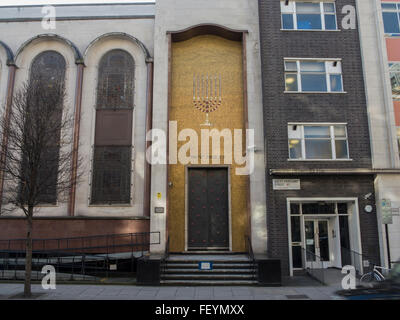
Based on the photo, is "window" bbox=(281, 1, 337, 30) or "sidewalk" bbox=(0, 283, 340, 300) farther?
"window" bbox=(281, 1, 337, 30)

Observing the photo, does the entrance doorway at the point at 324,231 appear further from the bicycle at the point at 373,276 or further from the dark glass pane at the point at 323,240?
the bicycle at the point at 373,276

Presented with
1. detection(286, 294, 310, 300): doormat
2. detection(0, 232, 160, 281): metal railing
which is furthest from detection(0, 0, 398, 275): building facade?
detection(286, 294, 310, 300): doormat

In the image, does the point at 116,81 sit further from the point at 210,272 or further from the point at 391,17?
the point at 391,17

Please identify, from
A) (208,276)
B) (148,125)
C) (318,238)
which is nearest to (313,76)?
(318,238)

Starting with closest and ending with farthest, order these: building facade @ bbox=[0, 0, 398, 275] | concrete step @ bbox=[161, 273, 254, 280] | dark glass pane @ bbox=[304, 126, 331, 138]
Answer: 1. concrete step @ bbox=[161, 273, 254, 280]
2. building facade @ bbox=[0, 0, 398, 275]
3. dark glass pane @ bbox=[304, 126, 331, 138]

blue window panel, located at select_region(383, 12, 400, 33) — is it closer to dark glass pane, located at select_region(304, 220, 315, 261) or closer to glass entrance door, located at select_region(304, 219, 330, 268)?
glass entrance door, located at select_region(304, 219, 330, 268)

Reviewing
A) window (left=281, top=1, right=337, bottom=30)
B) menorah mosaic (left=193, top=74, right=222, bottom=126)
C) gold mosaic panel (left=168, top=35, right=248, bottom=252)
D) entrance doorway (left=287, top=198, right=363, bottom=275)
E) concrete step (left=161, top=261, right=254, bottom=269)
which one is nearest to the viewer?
concrete step (left=161, top=261, right=254, bottom=269)

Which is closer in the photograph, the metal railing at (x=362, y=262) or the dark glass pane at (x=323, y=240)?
the metal railing at (x=362, y=262)

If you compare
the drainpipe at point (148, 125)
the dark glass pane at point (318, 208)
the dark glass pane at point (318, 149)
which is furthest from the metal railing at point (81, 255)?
the dark glass pane at point (318, 149)

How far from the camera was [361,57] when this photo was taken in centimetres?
1616

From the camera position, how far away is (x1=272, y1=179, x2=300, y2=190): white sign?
1497 cm

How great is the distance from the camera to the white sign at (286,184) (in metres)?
15.0

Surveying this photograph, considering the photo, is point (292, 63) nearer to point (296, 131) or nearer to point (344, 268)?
point (296, 131)

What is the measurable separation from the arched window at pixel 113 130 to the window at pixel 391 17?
12.5 meters
